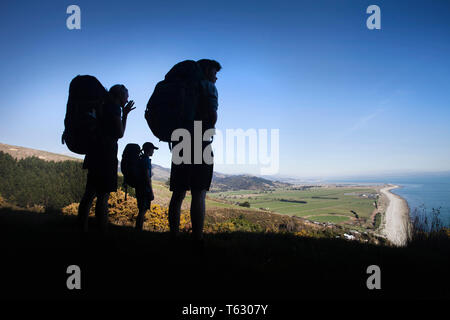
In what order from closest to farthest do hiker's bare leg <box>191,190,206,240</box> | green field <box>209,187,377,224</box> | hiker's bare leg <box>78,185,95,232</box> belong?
hiker's bare leg <box>191,190,206,240</box>, hiker's bare leg <box>78,185,95,232</box>, green field <box>209,187,377,224</box>

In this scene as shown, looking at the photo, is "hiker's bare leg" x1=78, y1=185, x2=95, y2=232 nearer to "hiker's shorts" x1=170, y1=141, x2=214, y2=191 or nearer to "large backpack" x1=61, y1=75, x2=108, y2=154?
"large backpack" x1=61, y1=75, x2=108, y2=154

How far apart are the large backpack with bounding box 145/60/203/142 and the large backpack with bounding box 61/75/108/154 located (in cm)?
94

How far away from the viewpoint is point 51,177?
11.4 metres

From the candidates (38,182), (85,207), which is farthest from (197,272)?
(38,182)

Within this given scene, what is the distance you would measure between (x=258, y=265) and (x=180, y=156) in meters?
1.68

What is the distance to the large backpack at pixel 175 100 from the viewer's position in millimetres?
2529

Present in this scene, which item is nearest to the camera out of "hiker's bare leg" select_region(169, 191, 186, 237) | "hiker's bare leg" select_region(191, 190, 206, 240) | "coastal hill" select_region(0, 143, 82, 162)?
"hiker's bare leg" select_region(191, 190, 206, 240)

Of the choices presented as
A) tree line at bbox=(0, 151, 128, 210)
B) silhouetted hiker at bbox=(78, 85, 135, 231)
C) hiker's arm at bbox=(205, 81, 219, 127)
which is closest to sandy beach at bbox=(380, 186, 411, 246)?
hiker's arm at bbox=(205, 81, 219, 127)

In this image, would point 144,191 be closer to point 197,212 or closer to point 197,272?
point 197,212

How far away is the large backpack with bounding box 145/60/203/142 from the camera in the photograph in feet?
8.30

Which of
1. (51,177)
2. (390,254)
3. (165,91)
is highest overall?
(165,91)

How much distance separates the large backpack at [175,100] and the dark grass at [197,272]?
62.3 inches
